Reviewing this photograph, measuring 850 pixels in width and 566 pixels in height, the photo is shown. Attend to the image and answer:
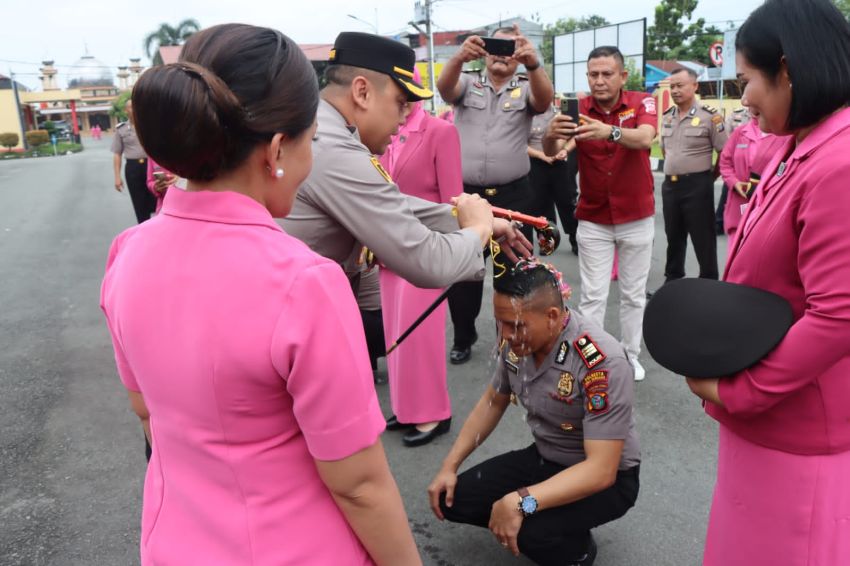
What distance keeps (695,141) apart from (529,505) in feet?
15.3

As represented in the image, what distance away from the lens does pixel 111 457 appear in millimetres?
3627

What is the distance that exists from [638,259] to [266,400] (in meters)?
3.60

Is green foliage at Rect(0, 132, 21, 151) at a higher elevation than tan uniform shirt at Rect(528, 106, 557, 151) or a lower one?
lower

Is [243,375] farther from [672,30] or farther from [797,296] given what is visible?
[672,30]

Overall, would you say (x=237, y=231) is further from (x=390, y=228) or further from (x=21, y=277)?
(x=21, y=277)

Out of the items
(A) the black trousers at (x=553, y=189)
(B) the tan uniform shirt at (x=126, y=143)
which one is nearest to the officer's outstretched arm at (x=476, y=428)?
(A) the black trousers at (x=553, y=189)

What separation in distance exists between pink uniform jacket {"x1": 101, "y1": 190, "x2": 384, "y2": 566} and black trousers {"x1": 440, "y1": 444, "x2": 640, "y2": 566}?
1333 millimetres

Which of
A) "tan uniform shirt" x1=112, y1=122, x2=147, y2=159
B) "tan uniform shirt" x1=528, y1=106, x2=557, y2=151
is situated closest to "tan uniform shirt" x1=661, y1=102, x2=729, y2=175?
"tan uniform shirt" x1=528, y1=106, x2=557, y2=151

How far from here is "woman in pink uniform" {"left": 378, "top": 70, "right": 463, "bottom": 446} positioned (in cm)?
363

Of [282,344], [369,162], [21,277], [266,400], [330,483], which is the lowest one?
[21,277]

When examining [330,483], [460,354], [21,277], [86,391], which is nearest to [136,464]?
[86,391]

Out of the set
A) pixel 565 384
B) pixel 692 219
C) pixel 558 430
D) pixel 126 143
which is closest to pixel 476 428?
pixel 558 430

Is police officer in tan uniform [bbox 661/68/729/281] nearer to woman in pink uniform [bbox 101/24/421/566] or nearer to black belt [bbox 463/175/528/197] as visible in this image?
black belt [bbox 463/175/528/197]

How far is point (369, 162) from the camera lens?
6.67ft
